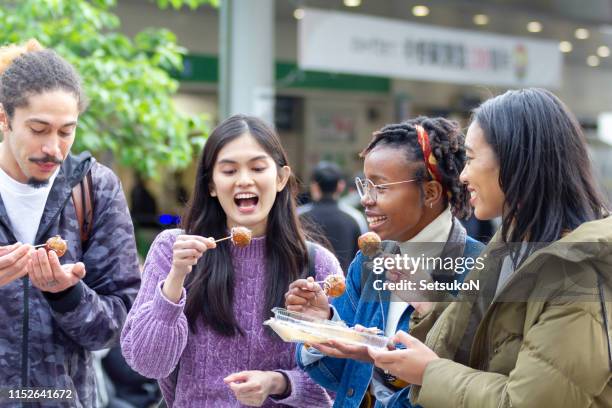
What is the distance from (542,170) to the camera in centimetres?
200

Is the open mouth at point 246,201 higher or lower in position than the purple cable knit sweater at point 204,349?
higher

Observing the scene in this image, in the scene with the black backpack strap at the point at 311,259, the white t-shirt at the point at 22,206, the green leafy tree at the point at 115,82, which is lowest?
the black backpack strap at the point at 311,259

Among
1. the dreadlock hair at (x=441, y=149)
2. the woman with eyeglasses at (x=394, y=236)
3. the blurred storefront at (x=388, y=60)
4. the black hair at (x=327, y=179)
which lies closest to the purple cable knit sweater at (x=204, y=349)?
the woman with eyeglasses at (x=394, y=236)

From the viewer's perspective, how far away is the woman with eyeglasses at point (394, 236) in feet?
7.91

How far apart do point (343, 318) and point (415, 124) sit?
668 millimetres

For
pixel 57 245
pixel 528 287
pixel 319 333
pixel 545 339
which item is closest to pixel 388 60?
pixel 57 245

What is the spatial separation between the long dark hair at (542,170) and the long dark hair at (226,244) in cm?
81

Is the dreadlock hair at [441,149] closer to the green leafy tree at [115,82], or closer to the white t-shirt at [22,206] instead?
the white t-shirt at [22,206]

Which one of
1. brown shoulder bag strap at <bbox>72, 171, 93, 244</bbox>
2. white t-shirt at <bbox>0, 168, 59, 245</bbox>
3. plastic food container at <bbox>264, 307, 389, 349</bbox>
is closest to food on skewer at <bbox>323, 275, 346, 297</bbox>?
Result: plastic food container at <bbox>264, 307, 389, 349</bbox>

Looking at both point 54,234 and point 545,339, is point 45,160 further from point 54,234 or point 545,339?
point 545,339

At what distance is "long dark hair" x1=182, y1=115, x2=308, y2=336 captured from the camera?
8.47 feet

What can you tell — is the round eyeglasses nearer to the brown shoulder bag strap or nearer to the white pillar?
the brown shoulder bag strap

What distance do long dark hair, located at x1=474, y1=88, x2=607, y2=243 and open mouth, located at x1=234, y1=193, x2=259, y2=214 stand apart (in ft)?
2.69

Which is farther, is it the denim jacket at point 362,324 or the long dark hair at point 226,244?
the long dark hair at point 226,244
